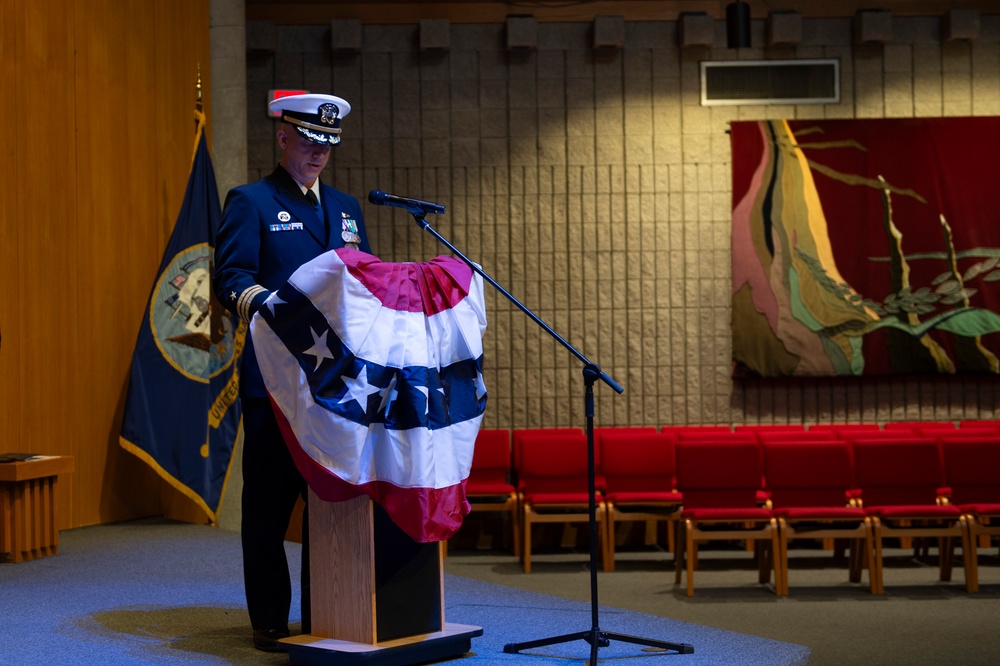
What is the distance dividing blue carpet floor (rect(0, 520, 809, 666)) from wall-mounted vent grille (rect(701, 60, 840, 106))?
5.76m

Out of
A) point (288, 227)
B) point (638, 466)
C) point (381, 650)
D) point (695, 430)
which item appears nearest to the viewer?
point (381, 650)

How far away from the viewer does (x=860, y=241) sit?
9023mm

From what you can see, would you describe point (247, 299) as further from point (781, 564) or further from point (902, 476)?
point (902, 476)

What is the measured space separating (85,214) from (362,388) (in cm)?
400

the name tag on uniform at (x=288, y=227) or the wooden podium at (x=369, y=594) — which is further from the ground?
the name tag on uniform at (x=288, y=227)

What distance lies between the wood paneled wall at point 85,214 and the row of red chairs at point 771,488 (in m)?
2.43

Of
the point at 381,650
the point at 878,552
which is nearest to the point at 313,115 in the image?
the point at 381,650

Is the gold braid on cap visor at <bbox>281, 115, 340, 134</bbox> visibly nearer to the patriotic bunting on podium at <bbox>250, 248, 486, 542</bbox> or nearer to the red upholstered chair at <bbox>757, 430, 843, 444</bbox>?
the patriotic bunting on podium at <bbox>250, 248, 486, 542</bbox>

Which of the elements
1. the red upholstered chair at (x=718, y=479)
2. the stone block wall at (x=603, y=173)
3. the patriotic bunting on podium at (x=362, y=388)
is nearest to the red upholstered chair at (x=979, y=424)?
the stone block wall at (x=603, y=173)

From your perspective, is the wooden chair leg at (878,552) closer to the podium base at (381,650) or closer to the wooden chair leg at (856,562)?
the wooden chair leg at (856,562)

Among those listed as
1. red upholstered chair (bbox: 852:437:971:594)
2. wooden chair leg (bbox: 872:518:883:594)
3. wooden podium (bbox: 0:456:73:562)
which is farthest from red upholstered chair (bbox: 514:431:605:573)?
wooden podium (bbox: 0:456:73:562)

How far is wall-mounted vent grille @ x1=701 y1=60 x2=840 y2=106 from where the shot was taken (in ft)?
29.7

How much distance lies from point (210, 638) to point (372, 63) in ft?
21.6

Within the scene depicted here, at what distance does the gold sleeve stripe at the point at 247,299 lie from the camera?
115 inches
